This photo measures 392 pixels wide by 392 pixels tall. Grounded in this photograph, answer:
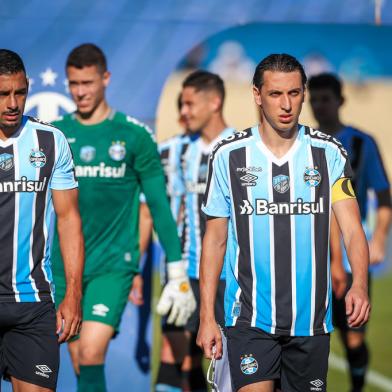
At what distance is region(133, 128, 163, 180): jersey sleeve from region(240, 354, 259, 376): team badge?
195cm

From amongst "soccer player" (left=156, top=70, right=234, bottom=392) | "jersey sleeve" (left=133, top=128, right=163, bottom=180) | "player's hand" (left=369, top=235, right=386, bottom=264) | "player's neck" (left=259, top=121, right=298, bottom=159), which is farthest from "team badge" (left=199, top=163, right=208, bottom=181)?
"player's neck" (left=259, top=121, right=298, bottom=159)

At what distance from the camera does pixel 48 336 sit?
502cm

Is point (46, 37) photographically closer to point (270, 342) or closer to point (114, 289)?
point (114, 289)

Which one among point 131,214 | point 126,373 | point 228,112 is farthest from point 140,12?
point 228,112

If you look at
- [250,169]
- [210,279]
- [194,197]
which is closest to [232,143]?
[250,169]

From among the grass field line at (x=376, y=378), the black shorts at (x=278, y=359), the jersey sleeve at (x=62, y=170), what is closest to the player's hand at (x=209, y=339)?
the black shorts at (x=278, y=359)

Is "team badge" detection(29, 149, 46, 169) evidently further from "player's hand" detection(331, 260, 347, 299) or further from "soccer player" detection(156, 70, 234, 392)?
"player's hand" detection(331, 260, 347, 299)

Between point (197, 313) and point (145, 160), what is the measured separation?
119 centimetres

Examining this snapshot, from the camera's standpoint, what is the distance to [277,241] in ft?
16.0

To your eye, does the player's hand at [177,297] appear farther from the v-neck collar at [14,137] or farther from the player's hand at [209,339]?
the v-neck collar at [14,137]

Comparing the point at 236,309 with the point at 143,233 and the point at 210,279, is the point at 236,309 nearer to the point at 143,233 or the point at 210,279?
the point at 210,279

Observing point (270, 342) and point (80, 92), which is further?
point (80, 92)

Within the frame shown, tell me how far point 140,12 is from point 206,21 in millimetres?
459

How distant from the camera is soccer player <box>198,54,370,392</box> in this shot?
486cm
